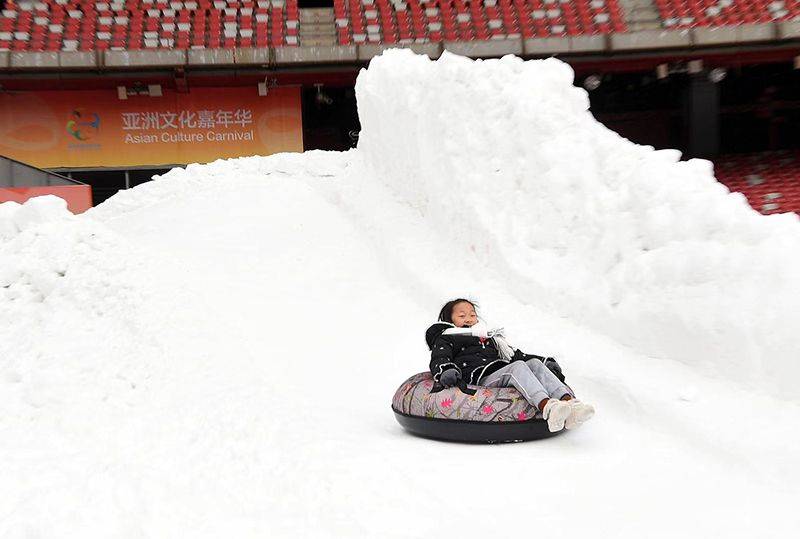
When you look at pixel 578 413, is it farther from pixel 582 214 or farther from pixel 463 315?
pixel 582 214

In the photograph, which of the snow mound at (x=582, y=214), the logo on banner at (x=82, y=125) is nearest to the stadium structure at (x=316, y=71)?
the logo on banner at (x=82, y=125)

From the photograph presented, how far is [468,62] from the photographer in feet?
25.0

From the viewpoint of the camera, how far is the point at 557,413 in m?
3.76

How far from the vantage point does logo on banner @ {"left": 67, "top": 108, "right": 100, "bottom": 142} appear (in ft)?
46.0

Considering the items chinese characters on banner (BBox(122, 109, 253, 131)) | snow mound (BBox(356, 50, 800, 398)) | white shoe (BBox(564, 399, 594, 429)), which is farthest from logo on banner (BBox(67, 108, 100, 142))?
white shoe (BBox(564, 399, 594, 429))

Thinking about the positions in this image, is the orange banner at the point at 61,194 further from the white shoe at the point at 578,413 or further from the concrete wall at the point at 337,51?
the white shoe at the point at 578,413

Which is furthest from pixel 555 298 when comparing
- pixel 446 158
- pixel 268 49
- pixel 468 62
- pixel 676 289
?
pixel 268 49

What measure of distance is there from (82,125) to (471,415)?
12.5 meters

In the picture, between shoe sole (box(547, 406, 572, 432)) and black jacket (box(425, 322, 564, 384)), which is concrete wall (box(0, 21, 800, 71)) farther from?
shoe sole (box(547, 406, 572, 432))

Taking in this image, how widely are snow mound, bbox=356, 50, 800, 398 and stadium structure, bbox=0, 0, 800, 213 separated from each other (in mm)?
5335

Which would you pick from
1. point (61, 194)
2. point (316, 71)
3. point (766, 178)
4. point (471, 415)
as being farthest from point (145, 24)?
point (471, 415)

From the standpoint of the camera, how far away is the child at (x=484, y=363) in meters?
3.99

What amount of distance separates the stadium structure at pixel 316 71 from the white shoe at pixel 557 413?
8.58 m

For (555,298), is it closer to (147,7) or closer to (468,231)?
(468,231)
